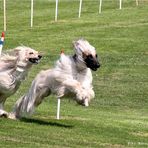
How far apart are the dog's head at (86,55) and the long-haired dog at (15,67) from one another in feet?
2.27

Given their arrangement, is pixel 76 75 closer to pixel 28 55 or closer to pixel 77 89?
pixel 77 89

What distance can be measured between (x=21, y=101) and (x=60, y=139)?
2.09 metres

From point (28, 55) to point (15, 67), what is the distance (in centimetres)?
35

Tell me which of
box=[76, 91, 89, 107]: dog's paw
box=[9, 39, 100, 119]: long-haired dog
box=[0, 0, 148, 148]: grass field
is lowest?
box=[0, 0, 148, 148]: grass field

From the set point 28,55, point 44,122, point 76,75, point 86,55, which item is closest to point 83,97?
point 76,75

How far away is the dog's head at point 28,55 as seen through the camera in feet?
39.0

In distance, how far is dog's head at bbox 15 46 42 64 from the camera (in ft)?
39.0

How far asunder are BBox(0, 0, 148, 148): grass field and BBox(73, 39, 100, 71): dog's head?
110cm

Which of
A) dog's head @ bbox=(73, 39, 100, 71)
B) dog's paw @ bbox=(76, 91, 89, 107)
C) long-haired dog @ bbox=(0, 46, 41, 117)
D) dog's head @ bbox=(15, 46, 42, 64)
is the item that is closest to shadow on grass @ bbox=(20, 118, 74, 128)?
long-haired dog @ bbox=(0, 46, 41, 117)

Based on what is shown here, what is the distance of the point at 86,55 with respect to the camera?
11.6 meters

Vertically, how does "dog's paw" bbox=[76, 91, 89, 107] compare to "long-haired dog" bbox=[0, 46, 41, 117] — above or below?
below

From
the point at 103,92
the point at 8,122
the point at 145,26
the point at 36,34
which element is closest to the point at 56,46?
the point at 36,34

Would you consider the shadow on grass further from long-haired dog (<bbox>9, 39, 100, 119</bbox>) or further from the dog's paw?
the dog's paw

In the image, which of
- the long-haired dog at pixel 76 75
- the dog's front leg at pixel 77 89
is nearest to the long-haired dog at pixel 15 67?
the long-haired dog at pixel 76 75
